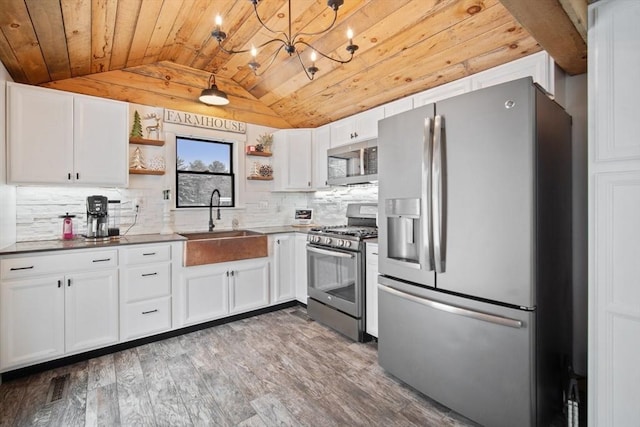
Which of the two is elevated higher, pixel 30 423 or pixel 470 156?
pixel 470 156

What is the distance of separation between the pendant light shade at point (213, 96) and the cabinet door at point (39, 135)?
4.23 ft

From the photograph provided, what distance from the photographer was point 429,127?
188cm

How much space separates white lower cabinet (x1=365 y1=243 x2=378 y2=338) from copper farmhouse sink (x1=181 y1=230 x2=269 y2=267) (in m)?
1.32

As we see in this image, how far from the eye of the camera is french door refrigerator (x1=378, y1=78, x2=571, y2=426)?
1534 millimetres

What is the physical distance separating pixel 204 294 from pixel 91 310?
94cm

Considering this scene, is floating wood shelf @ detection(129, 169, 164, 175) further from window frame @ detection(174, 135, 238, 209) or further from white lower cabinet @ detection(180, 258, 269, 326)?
white lower cabinet @ detection(180, 258, 269, 326)

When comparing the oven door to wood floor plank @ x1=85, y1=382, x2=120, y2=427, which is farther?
the oven door

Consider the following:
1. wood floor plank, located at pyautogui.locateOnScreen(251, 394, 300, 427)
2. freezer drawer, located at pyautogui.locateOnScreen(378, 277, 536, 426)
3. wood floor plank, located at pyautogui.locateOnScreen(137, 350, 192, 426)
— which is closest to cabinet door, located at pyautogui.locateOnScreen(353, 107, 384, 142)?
freezer drawer, located at pyautogui.locateOnScreen(378, 277, 536, 426)

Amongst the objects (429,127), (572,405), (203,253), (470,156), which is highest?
(429,127)

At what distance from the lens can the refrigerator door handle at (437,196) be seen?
1825 millimetres

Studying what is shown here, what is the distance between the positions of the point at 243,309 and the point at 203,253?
80 cm

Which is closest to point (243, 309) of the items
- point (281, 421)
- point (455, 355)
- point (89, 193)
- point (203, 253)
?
point (203, 253)

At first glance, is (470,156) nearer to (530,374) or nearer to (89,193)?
(530,374)

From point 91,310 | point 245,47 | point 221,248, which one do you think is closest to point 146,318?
point 91,310
